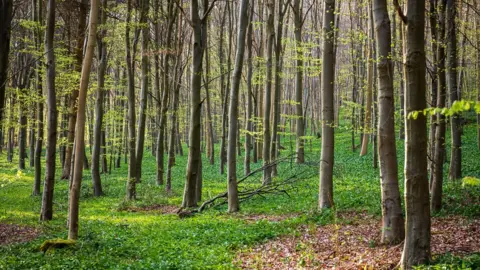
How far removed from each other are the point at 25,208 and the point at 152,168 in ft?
62.5

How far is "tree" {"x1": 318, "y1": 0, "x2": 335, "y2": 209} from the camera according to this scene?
12.2 meters

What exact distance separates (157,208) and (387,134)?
11529 millimetres

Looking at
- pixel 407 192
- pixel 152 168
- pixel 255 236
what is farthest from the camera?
pixel 152 168

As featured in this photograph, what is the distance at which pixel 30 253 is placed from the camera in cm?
893

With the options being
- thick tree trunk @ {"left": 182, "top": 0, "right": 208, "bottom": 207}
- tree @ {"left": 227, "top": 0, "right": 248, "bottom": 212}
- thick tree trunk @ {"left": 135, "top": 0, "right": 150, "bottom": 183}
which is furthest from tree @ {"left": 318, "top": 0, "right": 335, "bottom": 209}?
thick tree trunk @ {"left": 135, "top": 0, "right": 150, "bottom": 183}

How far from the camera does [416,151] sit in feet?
20.1

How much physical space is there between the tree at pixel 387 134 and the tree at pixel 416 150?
5.43 ft

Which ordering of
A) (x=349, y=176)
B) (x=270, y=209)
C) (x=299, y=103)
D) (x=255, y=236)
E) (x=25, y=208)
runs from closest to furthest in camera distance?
(x=255, y=236) < (x=270, y=209) < (x=25, y=208) < (x=349, y=176) < (x=299, y=103)

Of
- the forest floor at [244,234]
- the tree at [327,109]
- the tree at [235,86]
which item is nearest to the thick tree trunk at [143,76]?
the forest floor at [244,234]

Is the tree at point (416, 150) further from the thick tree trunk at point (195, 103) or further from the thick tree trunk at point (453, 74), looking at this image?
the thick tree trunk at point (195, 103)

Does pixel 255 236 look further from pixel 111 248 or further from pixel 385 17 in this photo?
pixel 385 17

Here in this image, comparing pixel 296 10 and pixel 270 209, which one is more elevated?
pixel 296 10

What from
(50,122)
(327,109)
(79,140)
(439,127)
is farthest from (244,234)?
(50,122)

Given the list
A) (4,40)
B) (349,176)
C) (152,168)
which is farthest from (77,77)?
(152,168)
